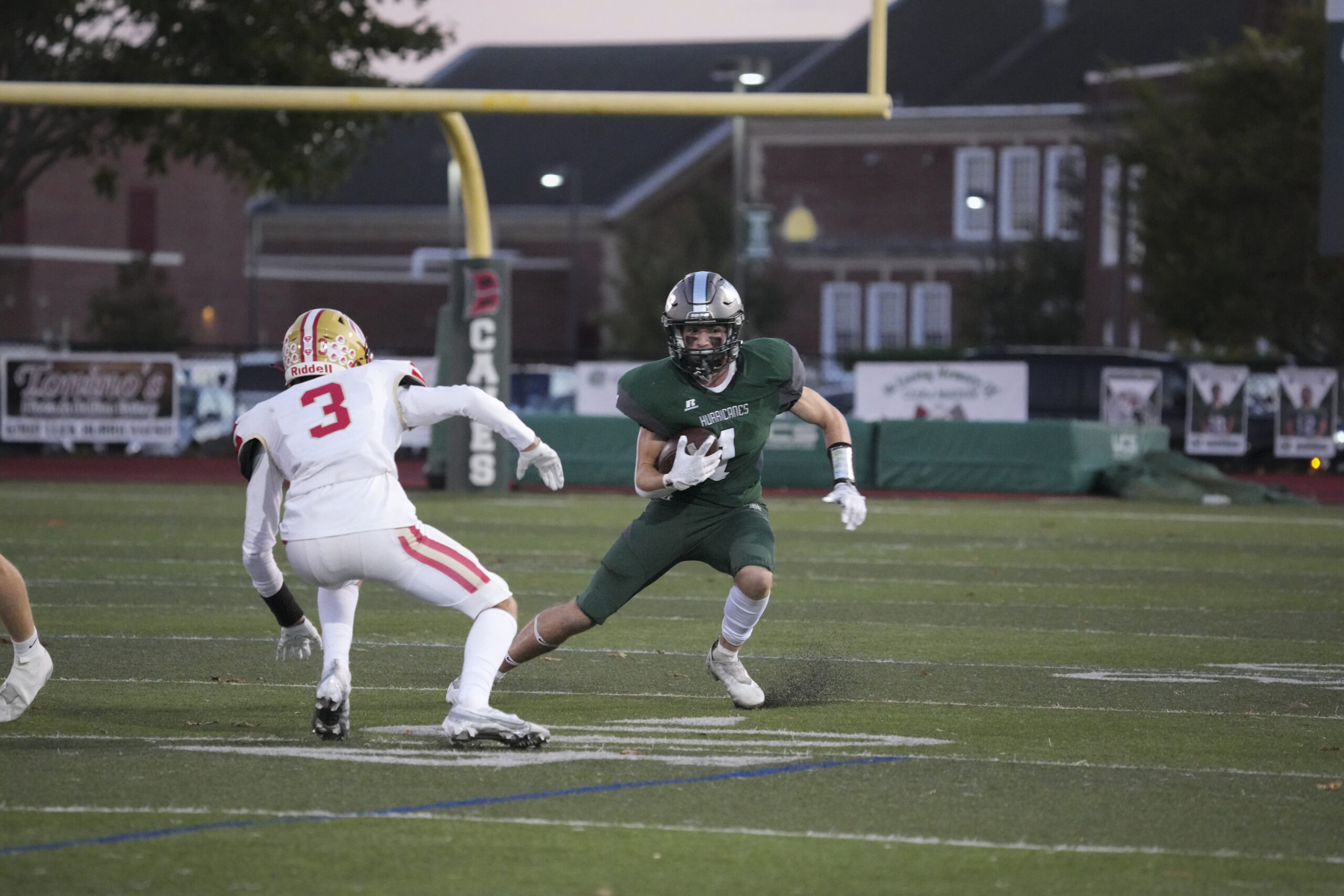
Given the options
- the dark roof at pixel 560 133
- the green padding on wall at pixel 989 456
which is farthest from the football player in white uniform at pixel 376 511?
the dark roof at pixel 560 133

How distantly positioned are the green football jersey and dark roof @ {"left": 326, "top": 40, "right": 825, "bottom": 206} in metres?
46.0

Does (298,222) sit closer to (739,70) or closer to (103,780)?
(739,70)

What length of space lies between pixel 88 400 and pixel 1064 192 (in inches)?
1087

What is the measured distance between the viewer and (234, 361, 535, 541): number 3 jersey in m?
6.59

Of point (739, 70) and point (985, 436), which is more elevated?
point (739, 70)

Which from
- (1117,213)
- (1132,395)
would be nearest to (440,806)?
(1132,395)

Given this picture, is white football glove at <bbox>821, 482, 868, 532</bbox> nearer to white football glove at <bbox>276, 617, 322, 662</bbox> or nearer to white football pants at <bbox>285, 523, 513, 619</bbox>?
white football pants at <bbox>285, 523, 513, 619</bbox>

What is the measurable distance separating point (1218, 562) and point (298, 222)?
44691 millimetres

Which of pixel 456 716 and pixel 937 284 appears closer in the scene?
pixel 456 716

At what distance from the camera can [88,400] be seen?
27125 mm

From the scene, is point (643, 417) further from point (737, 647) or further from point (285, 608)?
point (285, 608)

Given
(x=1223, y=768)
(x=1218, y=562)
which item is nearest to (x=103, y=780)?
(x=1223, y=768)

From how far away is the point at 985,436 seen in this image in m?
23.4

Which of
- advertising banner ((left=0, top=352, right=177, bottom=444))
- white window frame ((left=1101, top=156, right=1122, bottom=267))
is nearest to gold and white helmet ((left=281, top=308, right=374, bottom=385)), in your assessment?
advertising banner ((left=0, top=352, right=177, bottom=444))
